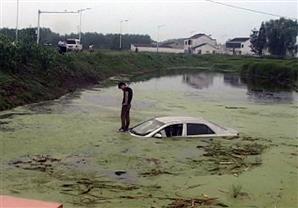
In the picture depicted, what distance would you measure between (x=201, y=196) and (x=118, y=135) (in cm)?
733

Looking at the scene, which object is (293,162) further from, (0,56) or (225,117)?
(0,56)

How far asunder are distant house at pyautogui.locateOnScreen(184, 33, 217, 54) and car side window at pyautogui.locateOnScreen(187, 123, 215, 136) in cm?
14816

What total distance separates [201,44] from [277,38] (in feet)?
182

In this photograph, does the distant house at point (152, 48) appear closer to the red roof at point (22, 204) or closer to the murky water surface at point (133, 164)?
the murky water surface at point (133, 164)

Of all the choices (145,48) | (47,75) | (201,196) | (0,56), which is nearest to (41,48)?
(47,75)

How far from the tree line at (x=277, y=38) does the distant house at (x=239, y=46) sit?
39223 mm

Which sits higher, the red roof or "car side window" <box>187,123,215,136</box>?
the red roof

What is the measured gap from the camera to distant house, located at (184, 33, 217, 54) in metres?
166

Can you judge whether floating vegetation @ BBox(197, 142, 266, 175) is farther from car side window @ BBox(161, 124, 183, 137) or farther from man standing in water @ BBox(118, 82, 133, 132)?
man standing in water @ BBox(118, 82, 133, 132)

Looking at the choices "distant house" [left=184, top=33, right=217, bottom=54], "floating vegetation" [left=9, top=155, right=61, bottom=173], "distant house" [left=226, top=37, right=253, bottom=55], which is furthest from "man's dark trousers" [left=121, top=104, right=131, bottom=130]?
"distant house" [left=226, top=37, right=253, bottom=55]

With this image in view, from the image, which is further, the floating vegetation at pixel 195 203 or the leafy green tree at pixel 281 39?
the leafy green tree at pixel 281 39

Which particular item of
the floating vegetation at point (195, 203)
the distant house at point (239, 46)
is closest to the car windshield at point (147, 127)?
the floating vegetation at point (195, 203)

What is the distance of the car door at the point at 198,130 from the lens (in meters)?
16.5

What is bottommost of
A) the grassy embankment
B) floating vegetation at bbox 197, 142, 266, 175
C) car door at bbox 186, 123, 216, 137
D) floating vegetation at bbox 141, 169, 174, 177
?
floating vegetation at bbox 141, 169, 174, 177
